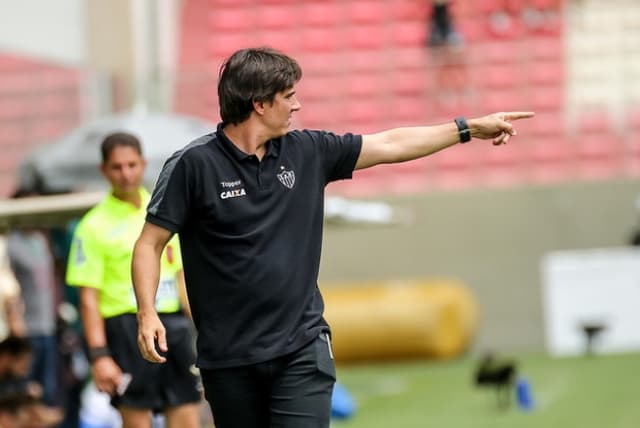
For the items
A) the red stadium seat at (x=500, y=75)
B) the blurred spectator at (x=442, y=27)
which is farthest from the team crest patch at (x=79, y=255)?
the blurred spectator at (x=442, y=27)

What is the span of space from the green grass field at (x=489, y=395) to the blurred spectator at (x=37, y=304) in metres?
2.20

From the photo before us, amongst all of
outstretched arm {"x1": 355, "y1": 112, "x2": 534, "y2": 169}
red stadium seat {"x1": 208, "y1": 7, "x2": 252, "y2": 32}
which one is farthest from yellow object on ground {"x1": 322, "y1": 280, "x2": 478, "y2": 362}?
outstretched arm {"x1": 355, "y1": 112, "x2": 534, "y2": 169}

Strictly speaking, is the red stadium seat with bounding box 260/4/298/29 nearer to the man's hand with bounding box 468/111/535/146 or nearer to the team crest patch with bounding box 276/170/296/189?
the man's hand with bounding box 468/111/535/146

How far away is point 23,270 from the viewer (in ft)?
36.4

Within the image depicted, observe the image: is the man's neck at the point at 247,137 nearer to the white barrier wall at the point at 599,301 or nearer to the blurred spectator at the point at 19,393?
the blurred spectator at the point at 19,393

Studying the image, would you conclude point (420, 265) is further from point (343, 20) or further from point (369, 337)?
point (343, 20)

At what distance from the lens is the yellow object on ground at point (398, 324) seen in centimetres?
1608

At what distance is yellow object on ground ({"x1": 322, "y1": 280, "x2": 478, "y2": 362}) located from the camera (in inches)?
633

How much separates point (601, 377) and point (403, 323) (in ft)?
9.47

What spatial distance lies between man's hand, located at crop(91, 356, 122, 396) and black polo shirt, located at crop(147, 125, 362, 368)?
1683mm

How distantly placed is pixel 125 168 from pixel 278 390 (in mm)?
2143

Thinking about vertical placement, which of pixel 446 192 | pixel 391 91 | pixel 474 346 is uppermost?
pixel 391 91

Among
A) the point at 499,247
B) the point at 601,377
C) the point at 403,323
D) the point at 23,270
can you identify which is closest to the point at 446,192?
the point at 499,247

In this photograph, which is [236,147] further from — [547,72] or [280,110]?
[547,72]
